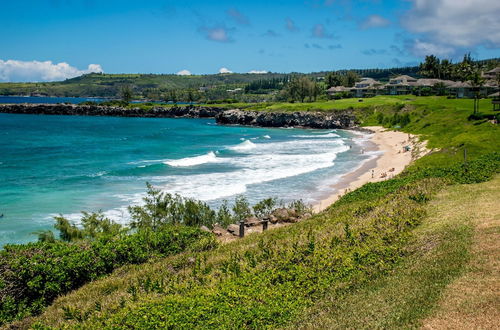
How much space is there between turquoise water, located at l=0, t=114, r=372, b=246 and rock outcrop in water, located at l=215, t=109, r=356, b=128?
21.3 m

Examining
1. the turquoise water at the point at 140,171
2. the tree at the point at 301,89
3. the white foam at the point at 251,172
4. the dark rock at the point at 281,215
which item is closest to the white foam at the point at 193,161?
the turquoise water at the point at 140,171

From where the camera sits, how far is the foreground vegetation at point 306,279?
9.12 meters

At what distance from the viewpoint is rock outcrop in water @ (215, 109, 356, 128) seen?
101812 millimetres

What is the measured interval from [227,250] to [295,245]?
3042 millimetres

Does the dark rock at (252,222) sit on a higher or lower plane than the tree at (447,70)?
lower

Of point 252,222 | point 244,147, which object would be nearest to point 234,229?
point 252,222

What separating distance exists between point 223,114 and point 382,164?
8011 cm

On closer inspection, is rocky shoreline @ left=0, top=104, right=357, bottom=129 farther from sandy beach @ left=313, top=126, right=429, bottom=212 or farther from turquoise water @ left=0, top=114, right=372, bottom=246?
sandy beach @ left=313, top=126, right=429, bottom=212

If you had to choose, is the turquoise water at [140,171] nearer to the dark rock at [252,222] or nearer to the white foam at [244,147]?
the white foam at [244,147]

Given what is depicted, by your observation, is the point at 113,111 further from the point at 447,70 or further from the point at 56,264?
the point at 56,264

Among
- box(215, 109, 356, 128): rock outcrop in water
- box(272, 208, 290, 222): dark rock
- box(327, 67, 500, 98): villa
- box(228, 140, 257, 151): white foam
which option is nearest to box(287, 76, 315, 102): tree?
box(327, 67, 500, 98): villa

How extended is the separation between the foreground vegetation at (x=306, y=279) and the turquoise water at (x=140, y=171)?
15983 millimetres

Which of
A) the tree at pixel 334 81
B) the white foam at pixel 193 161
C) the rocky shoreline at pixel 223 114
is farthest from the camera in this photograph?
the tree at pixel 334 81

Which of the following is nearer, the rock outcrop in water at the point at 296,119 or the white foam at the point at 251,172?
the white foam at the point at 251,172
